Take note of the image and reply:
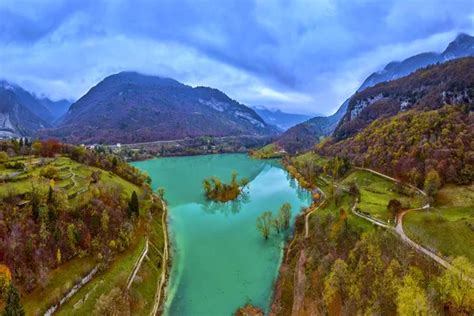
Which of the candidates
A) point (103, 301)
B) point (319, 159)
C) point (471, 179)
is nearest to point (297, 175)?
point (319, 159)

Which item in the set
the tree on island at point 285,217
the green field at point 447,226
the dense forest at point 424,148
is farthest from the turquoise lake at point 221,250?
the dense forest at point 424,148

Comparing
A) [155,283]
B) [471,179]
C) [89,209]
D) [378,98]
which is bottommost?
[155,283]

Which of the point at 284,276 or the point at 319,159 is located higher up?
the point at 319,159

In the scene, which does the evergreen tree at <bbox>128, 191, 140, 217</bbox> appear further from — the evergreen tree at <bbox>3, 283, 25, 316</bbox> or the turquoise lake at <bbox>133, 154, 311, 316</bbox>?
the evergreen tree at <bbox>3, 283, 25, 316</bbox>

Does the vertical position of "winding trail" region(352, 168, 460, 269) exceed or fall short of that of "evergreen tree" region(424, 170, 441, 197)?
it falls short

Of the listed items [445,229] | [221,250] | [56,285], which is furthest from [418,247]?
[56,285]

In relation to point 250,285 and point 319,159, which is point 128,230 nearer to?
point 250,285

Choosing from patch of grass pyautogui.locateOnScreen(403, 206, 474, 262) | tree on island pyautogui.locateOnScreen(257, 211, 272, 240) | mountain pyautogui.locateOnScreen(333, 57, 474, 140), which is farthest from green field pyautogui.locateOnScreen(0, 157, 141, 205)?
mountain pyautogui.locateOnScreen(333, 57, 474, 140)
